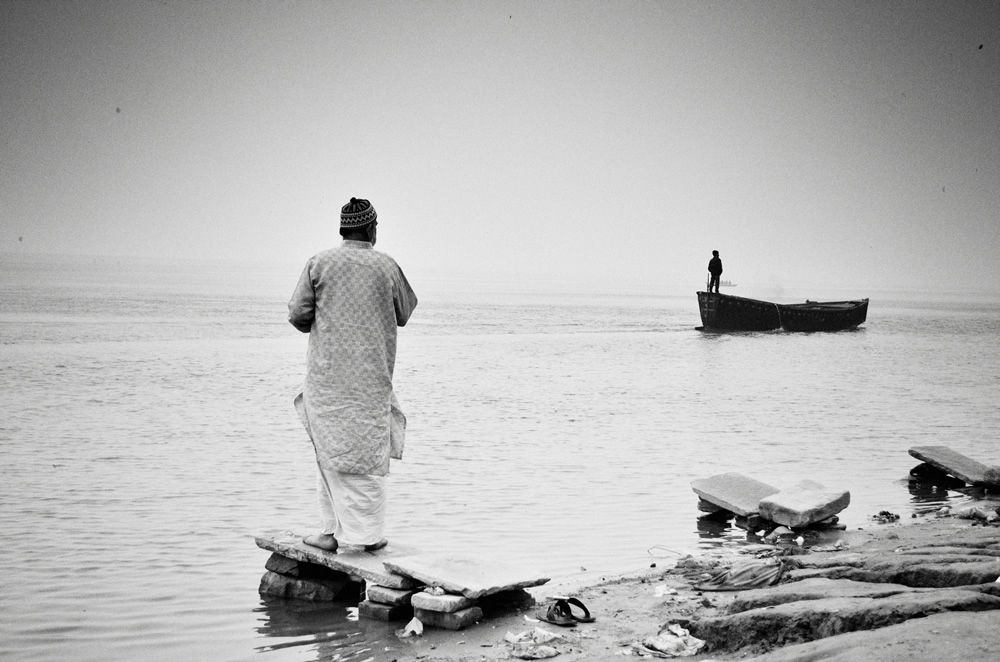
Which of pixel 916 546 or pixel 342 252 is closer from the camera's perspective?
pixel 342 252

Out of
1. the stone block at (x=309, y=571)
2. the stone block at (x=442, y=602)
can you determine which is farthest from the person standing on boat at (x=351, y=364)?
the stone block at (x=442, y=602)

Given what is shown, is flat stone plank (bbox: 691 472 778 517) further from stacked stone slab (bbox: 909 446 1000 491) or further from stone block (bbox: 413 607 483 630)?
stone block (bbox: 413 607 483 630)

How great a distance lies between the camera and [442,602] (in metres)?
5.16

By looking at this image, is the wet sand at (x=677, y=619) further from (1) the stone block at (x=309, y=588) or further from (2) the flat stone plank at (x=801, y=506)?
(1) the stone block at (x=309, y=588)

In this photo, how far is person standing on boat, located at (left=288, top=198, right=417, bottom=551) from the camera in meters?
5.62

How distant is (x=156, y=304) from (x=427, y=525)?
142ft

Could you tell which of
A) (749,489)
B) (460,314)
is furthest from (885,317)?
(749,489)

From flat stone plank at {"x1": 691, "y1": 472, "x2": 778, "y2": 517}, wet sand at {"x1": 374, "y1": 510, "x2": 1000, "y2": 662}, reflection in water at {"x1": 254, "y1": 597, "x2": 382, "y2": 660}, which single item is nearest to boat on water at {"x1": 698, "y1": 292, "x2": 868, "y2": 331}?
flat stone plank at {"x1": 691, "y1": 472, "x2": 778, "y2": 517}

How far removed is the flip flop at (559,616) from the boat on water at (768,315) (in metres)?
34.2

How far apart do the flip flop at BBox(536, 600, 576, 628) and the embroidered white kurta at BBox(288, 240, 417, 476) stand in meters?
Result: 1.26

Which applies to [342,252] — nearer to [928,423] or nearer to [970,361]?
[928,423]

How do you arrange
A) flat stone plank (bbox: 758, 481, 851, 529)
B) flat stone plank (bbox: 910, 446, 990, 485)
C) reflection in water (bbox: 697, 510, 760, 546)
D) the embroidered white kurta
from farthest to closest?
flat stone plank (bbox: 910, 446, 990, 485)
reflection in water (bbox: 697, 510, 760, 546)
flat stone plank (bbox: 758, 481, 851, 529)
the embroidered white kurta

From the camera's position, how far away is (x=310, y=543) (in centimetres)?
589

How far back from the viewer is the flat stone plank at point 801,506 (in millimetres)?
7613
